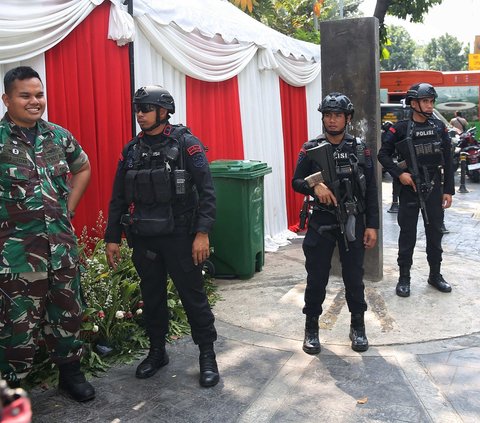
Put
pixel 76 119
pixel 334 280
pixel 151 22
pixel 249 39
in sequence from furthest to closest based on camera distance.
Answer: pixel 249 39
pixel 334 280
pixel 151 22
pixel 76 119

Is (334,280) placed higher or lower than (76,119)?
lower

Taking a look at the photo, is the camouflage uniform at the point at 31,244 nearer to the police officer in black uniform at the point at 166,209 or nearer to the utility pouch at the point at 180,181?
the police officer in black uniform at the point at 166,209

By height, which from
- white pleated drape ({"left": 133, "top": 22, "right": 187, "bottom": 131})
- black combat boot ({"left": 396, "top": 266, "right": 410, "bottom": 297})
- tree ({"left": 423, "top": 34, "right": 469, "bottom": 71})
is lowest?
black combat boot ({"left": 396, "top": 266, "right": 410, "bottom": 297})

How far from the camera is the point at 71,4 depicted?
4402mm

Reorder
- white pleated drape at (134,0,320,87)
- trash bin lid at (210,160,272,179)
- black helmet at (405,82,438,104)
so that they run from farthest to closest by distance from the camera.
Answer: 1. trash bin lid at (210,160,272,179)
2. white pleated drape at (134,0,320,87)
3. black helmet at (405,82,438,104)

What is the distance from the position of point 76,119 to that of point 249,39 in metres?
2.93

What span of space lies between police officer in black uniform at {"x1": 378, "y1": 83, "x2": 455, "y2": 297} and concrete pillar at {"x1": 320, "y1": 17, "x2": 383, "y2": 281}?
0.98 feet

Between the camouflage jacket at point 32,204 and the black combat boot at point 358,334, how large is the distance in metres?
2.05

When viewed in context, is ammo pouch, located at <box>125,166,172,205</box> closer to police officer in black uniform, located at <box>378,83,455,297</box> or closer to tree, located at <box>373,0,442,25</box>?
police officer in black uniform, located at <box>378,83,455,297</box>

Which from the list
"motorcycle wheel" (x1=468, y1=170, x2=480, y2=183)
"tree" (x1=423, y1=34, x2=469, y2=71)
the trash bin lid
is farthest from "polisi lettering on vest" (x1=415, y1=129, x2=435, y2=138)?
"tree" (x1=423, y1=34, x2=469, y2=71)

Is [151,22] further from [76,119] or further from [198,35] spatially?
[76,119]

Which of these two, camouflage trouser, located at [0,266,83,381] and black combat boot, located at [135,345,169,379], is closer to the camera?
camouflage trouser, located at [0,266,83,381]

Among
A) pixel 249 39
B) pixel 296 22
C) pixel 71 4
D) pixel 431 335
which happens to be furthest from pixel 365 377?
pixel 296 22

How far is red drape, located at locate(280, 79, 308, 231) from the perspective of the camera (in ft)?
27.5
